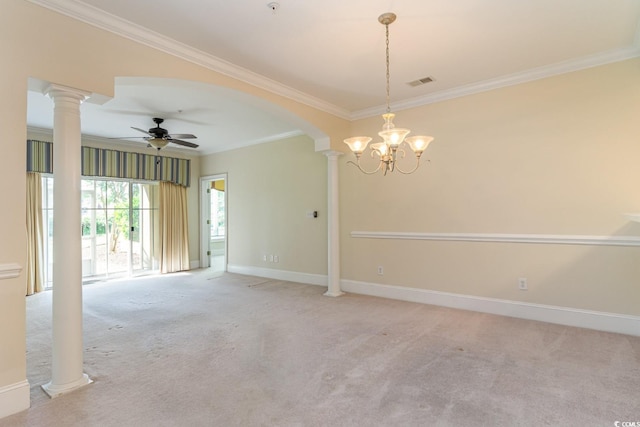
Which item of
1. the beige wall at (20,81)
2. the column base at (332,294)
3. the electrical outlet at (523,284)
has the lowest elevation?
the column base at (332,294)

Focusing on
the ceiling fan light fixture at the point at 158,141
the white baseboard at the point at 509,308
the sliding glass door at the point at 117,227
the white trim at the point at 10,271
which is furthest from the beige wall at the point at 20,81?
the sliding glass door at the point at 117,227

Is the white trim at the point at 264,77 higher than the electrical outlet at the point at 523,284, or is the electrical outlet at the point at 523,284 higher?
the white trim at the point at 264,77

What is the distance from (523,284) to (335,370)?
8.56ft

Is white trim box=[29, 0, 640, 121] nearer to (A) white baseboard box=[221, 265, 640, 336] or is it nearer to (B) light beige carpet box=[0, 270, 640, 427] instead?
(A) white baseboard box=[221, 265, 640, 336]

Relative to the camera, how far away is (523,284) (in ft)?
12.6

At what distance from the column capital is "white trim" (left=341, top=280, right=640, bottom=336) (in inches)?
165

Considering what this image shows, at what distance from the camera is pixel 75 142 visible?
7.93 ft

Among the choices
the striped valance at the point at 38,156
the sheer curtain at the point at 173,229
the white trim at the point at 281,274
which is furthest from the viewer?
the sheer curtain at the point at 173,229

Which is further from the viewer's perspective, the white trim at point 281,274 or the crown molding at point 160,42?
the white trim at point 281,274

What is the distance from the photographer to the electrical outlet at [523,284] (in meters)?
3.83

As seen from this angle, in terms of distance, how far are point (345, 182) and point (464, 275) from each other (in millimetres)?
2260

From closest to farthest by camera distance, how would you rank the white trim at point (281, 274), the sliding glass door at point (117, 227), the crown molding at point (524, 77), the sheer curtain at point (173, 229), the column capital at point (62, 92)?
the column capital at point (62, 92) < the crown molding at point (524, 77) < the white trim at point (281, 274) < the sliding glass door at point (117, 227) < the sheer curtain at point (173, 229)

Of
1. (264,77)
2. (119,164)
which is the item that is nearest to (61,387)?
(264,77)

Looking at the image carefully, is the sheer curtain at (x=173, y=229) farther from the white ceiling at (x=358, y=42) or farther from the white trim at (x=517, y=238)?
the white trim at (x=517, y=238)
